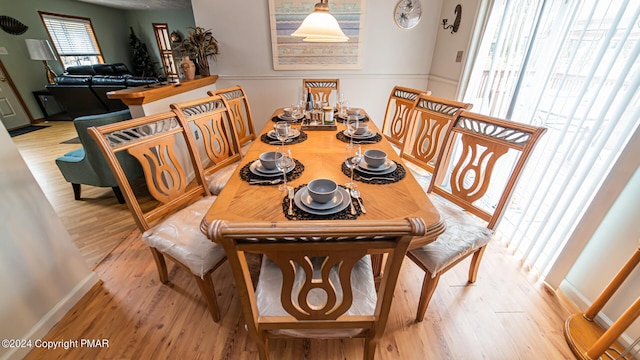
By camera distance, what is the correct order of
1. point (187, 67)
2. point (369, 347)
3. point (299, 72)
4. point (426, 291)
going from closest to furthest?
Answer: point (369, 347) → point (426, 291) → point (187, 67) → point (299, 72)

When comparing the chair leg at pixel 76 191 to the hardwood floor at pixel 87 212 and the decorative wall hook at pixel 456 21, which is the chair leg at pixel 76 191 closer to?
the hardwood floor at pixel 87 212

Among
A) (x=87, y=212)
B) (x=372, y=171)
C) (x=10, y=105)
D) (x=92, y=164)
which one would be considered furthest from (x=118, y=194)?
(x=10, y=105)

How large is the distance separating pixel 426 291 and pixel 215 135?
1.65 metres

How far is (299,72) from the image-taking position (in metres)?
2.93

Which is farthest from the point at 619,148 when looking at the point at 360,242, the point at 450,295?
the point at 360,242

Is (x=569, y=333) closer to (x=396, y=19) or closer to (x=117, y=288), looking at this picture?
(x=117, y=288)

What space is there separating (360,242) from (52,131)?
6270 millimetres

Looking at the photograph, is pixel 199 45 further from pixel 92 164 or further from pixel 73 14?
pixel 73 14

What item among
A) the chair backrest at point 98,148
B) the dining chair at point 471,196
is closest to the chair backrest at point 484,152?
the dining chair at point 471,196

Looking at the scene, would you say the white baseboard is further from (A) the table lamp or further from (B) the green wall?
(A) the table lamp

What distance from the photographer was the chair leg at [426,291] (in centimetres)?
113

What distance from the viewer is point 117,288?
145 cm

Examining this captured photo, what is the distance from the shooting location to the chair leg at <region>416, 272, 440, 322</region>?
1.13 metres

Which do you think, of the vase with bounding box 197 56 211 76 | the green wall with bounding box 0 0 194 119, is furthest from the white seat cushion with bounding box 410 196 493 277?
the green wall with bounding box 0 0 194 119
